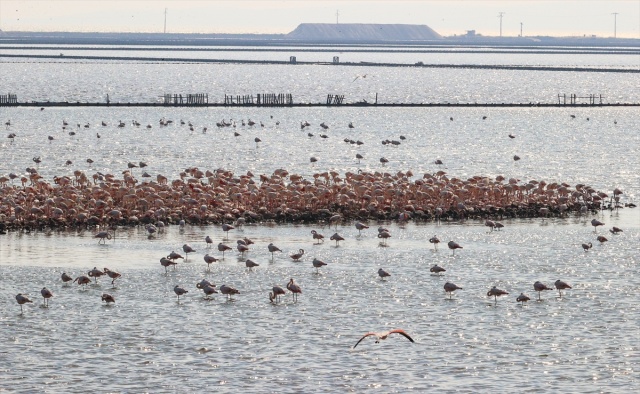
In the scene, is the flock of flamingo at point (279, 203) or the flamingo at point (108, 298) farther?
the flock of flamingo at point (279, 203)

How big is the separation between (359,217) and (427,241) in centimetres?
527

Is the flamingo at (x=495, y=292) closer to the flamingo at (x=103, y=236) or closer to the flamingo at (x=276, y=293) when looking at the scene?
the flamingo at (x=276, y=293)

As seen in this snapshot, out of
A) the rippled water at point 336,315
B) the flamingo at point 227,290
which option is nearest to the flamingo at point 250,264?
the rippled water at point 336,315

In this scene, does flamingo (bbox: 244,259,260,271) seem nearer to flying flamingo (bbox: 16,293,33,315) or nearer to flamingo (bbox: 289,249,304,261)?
flamingo (bbox: 289,249,304,261)

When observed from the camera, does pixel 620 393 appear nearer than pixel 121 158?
Yes

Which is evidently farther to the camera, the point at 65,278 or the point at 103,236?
the point at 103,236

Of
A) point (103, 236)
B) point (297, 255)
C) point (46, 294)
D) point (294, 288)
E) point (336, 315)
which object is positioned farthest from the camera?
point (103, 236)

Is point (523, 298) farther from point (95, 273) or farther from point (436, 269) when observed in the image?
point (95, 273)

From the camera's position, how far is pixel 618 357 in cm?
2855

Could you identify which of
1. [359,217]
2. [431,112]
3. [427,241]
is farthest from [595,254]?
[431,112]

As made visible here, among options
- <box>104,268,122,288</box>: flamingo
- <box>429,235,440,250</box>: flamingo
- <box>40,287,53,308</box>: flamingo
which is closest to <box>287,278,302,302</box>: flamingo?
<box>104,268,122,288</box>: flamingo

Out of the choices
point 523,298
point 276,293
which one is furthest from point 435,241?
point 276,293

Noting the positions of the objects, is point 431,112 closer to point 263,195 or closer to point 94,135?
point 94,135

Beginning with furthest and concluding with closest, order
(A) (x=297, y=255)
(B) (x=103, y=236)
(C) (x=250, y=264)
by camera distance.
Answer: (B) (x=103, y=236), (A) (x=297, y=255), (C) (x=250, y=264)
